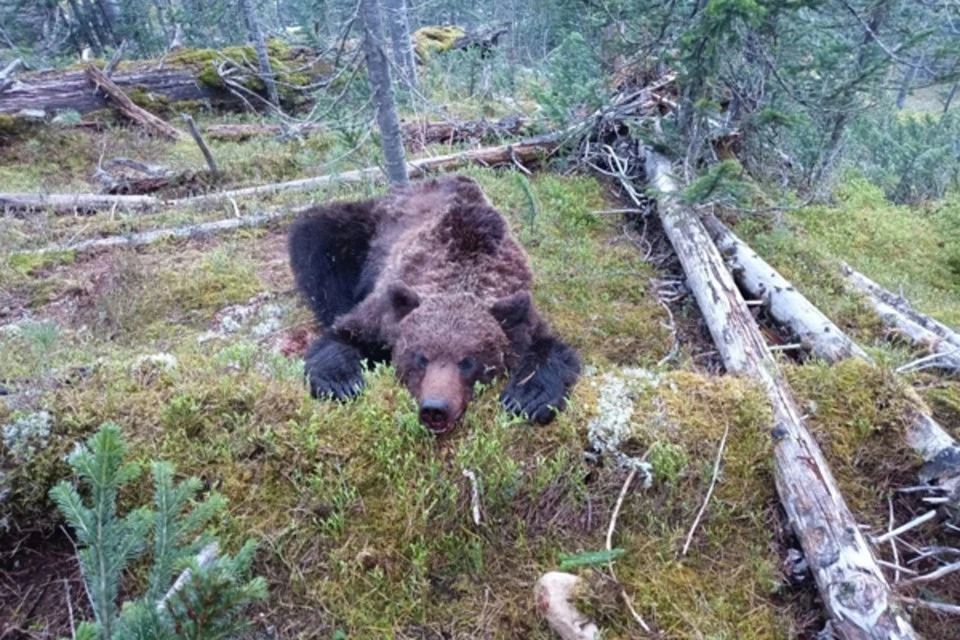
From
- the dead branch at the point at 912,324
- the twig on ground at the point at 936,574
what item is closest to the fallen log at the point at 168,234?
the dead branch at the point at 912,324

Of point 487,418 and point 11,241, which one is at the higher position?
point 487,418

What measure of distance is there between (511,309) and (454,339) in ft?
1.42

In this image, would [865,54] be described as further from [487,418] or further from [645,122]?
[487,418]

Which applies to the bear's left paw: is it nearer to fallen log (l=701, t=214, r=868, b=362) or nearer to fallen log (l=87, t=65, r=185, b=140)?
fallen log (l=701, t=214, r=868, b=362)

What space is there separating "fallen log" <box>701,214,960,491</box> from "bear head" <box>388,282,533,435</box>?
6.67 ft

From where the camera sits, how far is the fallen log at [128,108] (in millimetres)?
11805

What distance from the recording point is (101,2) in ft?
67.1

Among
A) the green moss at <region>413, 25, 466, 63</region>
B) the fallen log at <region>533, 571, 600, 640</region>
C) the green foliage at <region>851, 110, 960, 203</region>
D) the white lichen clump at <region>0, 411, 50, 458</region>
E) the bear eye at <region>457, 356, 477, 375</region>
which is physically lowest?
the green foliage at <region>851, 110, 960, 203</region>

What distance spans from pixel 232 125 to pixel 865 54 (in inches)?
410

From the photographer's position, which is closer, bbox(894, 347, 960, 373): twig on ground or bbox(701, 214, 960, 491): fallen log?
bbox(701, 214, 960, 491): fallen log

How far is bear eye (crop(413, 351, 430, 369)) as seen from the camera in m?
3.42

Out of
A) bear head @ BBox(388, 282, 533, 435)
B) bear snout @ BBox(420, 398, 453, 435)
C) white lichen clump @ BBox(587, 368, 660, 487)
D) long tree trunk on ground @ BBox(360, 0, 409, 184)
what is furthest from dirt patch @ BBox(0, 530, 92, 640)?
long tree trunk on ground @ BBox(360, 0, 409, 184)

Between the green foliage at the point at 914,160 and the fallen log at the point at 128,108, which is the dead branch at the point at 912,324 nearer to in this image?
the green foliage at the point at 914,160

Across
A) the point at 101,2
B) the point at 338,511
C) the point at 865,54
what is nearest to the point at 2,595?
the point at 338,511
